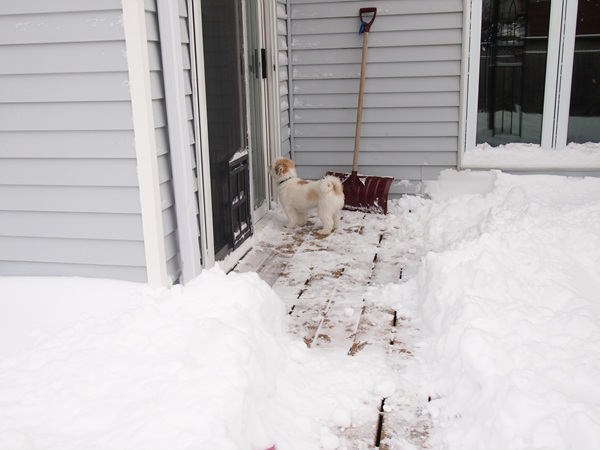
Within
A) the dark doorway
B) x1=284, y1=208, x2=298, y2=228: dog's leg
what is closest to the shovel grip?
the dark doorway

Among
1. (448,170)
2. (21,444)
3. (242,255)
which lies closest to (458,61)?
(448,170)

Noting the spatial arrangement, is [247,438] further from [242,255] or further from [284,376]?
[242,255]

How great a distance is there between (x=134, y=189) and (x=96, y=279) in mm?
557

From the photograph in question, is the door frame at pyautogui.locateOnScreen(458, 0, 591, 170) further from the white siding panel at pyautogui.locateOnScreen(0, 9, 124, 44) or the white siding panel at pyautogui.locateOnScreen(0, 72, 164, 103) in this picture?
the white siding panel at pyautogui.locateOnScreen(0, 9, 124, 44)

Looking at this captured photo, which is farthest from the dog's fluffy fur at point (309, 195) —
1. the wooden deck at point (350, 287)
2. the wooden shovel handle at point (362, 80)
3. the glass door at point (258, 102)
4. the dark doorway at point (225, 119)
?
the wooden shovel handle at point (362, 80)

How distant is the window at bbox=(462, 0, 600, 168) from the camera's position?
513 cm

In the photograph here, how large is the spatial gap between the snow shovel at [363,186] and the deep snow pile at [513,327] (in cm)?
81

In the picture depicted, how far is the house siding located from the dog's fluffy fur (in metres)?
1.66

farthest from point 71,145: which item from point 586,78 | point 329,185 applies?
point 586,78

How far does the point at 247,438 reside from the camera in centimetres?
202

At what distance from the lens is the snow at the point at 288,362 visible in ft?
6.39

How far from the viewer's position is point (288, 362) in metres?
2.72

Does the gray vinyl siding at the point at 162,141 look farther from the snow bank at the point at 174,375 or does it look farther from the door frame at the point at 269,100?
the door frame at the point at 269,100

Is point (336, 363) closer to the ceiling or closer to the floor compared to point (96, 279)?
closer to the floor
